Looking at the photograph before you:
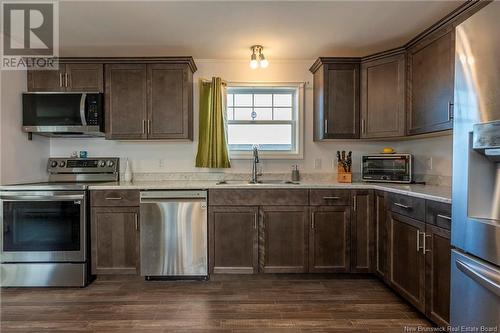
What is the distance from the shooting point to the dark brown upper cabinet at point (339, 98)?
3.07 metres

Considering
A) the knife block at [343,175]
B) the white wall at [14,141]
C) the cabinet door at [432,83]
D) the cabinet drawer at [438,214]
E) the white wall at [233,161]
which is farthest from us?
the white wall at [233,161]

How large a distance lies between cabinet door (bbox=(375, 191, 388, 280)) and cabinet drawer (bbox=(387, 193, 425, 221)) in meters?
0.14

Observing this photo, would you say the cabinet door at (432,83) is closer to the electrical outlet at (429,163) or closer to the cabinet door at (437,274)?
the electrical outlet at (429,163)

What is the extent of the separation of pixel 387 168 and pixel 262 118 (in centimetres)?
152

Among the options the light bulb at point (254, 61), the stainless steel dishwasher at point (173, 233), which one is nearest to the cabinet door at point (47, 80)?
the stainless steel dishwasher at point (173, 233)

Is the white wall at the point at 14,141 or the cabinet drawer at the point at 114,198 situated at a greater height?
the white wall at the point at 14,141

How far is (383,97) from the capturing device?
2.92 metres

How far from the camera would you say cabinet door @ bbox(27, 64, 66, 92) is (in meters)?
3.03

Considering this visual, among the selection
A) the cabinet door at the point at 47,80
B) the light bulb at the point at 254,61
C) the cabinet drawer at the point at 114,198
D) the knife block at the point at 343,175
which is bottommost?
the cabinet drawer at the point at 114,198

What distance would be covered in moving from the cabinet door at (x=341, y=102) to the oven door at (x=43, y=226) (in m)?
2.62

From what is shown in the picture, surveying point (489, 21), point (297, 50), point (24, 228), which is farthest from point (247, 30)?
point (24, 228)

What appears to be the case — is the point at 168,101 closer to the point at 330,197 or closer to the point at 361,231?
the point at 330,197

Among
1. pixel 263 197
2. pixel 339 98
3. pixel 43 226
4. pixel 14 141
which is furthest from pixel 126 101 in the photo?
pixel 339 98

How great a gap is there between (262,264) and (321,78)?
6.80 ft
